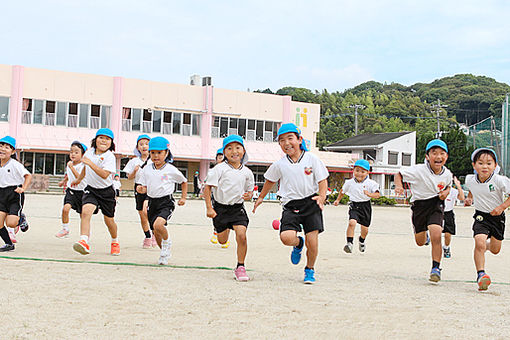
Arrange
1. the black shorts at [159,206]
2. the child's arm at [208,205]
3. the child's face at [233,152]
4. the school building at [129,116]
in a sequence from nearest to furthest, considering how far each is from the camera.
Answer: the child's arm at [208,205], the child's face at [233,152], the black shorts at [159,206], the school building at [129,116]

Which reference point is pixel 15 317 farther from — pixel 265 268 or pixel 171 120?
pixel 171 120

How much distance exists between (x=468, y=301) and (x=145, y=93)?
3803 cm

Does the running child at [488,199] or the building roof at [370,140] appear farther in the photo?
the building roof at [370,140]

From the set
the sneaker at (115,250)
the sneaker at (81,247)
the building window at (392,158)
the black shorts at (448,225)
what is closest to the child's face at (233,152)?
the sneaker at (81,247)

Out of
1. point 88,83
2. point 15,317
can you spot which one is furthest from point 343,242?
point 88,83

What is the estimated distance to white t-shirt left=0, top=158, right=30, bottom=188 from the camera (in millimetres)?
8492

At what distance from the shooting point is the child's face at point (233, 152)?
720cm

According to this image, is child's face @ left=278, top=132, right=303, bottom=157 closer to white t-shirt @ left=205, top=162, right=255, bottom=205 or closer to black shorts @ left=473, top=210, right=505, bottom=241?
white t-shirt @ left=205, top=162, right=255, bottom=205

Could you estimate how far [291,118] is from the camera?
46.8m

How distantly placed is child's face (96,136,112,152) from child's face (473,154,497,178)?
5.12 metres

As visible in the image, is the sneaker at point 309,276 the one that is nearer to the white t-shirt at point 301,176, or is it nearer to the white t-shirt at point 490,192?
the white t-shirt at point 301,176

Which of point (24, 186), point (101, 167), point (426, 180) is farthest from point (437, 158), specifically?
point (24, 186)

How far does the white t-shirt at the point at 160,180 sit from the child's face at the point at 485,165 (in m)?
3.81

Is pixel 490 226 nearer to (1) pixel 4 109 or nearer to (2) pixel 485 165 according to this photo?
(2) pixel 485 165
